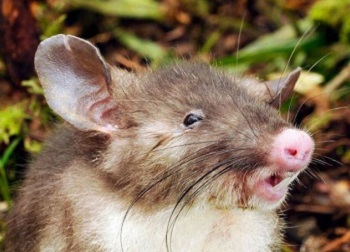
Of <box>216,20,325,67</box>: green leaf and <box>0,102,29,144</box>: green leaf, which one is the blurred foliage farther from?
<box>0,102,29,144</box>: green leaf

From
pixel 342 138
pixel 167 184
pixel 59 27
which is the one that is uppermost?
pixel 167 184

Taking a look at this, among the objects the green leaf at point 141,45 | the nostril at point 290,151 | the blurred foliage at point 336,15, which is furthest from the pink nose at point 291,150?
the green leaf at point 141,45

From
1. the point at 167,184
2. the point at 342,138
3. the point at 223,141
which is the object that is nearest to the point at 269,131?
the point at 223,141

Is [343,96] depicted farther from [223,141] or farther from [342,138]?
[223,141]

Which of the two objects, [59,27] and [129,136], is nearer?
[129,136]

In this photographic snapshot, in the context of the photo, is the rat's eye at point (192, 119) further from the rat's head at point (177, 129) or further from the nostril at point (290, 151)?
the nostril at point (290, 151)

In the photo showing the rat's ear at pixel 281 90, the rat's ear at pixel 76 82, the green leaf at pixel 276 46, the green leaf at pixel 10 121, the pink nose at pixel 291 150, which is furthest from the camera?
the green leaf at pixel 276 46
